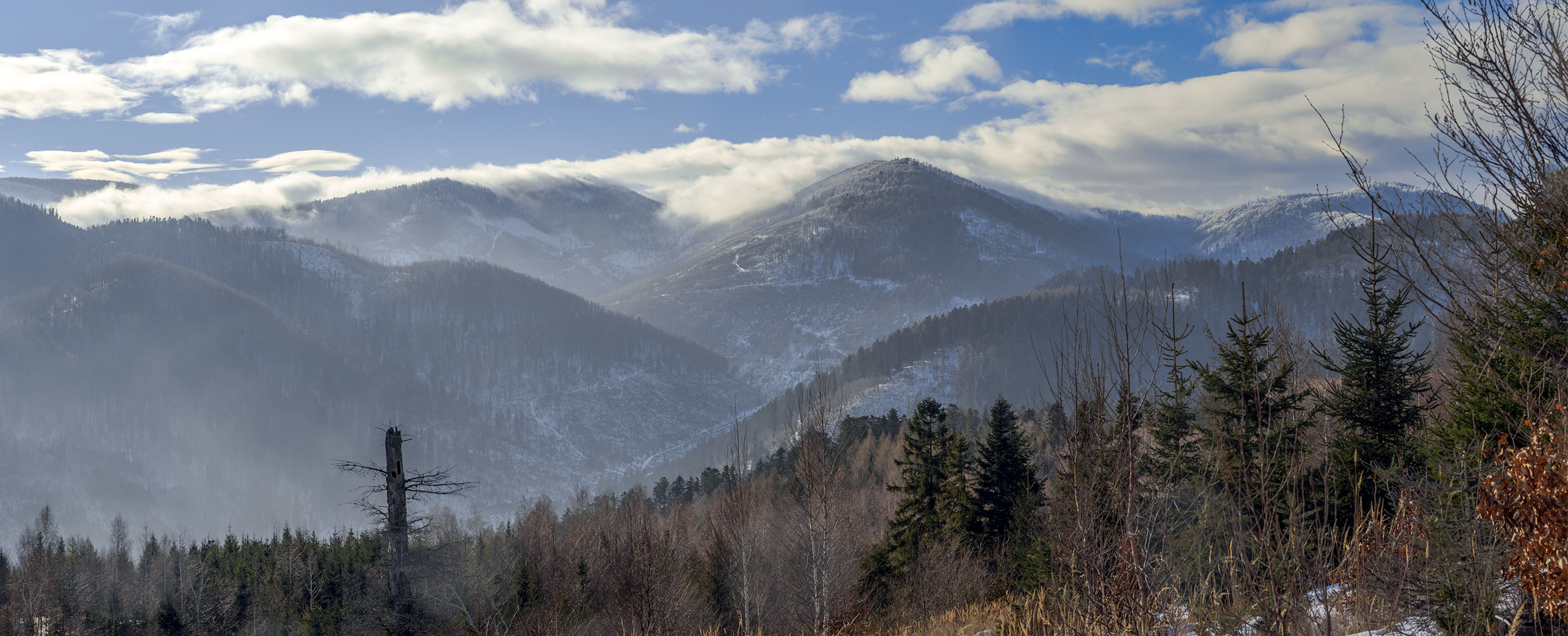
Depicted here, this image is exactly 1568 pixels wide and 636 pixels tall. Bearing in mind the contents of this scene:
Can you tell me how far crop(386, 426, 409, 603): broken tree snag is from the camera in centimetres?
2202

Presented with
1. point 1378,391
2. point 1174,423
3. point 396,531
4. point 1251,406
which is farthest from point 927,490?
point 396,531

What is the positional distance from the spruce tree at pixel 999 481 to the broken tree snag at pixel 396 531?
59.4 ft

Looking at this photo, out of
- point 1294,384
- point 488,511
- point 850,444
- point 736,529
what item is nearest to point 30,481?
point 488,511

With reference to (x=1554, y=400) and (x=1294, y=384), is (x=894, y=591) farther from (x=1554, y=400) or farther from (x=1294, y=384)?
(x=1554, y=400)

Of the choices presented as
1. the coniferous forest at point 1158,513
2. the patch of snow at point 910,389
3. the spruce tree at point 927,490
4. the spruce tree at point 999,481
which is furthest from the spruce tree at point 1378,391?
the patch of snow at point 910,389

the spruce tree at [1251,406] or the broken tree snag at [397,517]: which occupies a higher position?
the spruce tree at [1251,406]

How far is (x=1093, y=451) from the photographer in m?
7.60

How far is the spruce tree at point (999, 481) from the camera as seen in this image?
27625 millimetres

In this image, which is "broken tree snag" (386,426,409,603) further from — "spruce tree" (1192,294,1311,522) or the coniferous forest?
"spruce tree" (1192,294,1311,522)

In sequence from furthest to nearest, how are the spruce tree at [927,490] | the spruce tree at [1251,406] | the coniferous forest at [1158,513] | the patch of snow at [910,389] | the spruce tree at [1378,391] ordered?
the patch of snow at [910,389] < the spruce tree at [927,490] < the spruce tree at [1378,391] < the spruce tree at [1251,406] < the coniferous forest at [1158,513]

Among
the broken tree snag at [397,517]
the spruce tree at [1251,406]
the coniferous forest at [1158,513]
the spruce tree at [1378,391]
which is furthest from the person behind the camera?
the broken tree snag at [397,517]

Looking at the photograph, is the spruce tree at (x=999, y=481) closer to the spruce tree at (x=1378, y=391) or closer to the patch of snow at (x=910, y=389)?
the spruce tree at (x=1378, y=391)

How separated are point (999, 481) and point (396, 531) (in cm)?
1926

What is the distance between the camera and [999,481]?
27.9 metres
